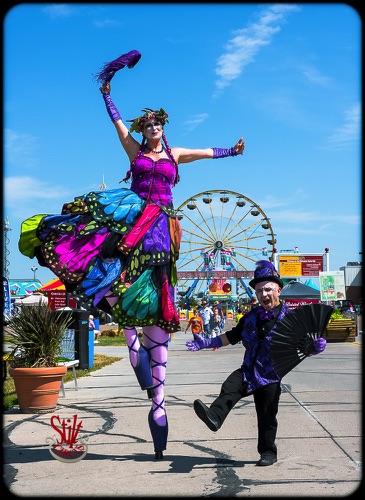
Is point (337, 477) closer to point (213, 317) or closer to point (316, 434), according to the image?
point (316, 434)

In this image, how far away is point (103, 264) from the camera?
4.68 m

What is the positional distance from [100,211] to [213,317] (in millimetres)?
19757

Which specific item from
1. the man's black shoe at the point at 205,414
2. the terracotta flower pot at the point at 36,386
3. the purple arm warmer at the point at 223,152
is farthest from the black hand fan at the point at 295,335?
the terracotta flower pot at the point at 36,386

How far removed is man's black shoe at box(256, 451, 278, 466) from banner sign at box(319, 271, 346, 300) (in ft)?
70.7

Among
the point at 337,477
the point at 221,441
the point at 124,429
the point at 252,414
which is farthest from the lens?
the point at 252,414

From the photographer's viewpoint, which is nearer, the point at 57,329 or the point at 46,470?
the point at 46,470

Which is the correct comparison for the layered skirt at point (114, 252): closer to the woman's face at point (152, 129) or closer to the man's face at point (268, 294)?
the woman's face at point (152, 129)

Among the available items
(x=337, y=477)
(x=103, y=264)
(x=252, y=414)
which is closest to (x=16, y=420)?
(x=252, y=414)

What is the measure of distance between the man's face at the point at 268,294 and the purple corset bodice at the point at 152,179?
3.08 feet

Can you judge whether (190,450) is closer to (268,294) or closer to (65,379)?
(268,294)

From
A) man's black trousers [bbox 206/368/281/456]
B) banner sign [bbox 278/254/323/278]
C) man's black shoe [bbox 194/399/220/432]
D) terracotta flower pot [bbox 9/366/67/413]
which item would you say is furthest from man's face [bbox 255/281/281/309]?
banner sign [bbox 278/254/323/278]

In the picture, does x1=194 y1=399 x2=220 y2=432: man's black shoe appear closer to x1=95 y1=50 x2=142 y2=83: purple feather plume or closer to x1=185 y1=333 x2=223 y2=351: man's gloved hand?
x1=185 y1=333 x2=223 y2=351: man's gloved hand

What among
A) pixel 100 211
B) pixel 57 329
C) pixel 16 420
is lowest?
pixel 16 420

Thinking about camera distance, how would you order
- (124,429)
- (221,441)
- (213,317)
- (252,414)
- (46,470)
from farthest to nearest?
(213,317) < (252,414) < (124,429) < (221,441) < (46,470)
